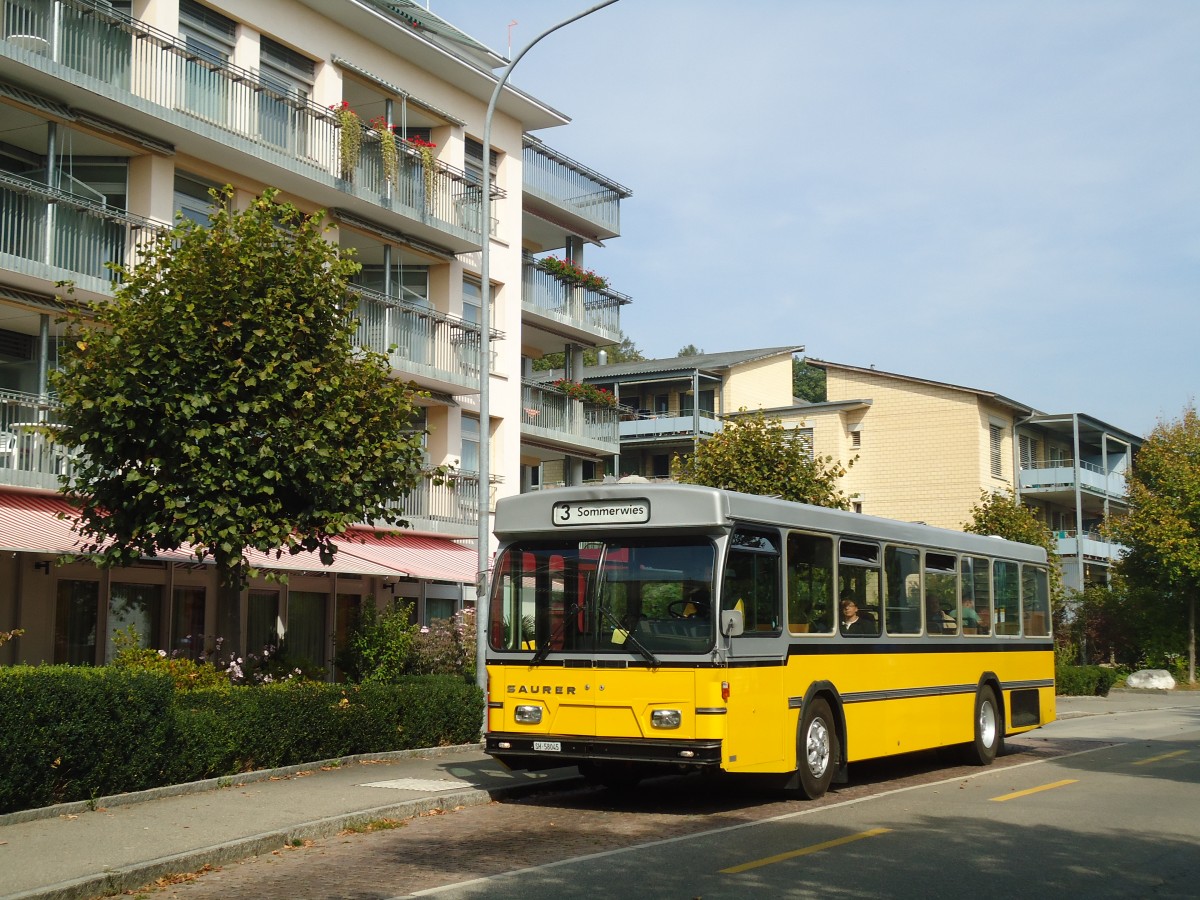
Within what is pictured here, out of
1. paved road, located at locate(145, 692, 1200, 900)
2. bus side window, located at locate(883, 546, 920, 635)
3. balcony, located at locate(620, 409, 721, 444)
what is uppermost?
balcony, located at locate(620, 409, 721, 444)

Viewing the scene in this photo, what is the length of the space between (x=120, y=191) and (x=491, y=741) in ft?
48.2

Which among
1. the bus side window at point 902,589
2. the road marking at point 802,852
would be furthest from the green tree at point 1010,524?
the road marking at point 802,852

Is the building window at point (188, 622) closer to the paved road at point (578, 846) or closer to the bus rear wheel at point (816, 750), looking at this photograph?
the paved road at point (578, 846)

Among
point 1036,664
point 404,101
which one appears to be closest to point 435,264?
point 404,101

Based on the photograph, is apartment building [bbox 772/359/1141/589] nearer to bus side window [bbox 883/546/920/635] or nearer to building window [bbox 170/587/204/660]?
building window [bbox 170/587/204/660]

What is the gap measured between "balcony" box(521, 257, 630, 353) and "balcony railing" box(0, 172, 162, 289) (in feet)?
48.2

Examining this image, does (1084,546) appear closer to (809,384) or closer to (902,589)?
(902,589)

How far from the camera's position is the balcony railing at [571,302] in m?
36.8

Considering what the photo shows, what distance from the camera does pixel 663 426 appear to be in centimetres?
6119

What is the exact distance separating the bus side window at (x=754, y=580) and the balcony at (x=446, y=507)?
52.9 ft

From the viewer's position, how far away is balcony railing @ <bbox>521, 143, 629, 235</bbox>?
3681cm

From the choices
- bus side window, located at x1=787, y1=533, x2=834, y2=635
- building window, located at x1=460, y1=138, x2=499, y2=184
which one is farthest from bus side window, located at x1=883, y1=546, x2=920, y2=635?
building window, located at x1=460, y1=138, x2=499, y2=184

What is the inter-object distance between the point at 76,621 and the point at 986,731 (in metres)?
14.3

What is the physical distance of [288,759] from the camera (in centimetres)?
1574
